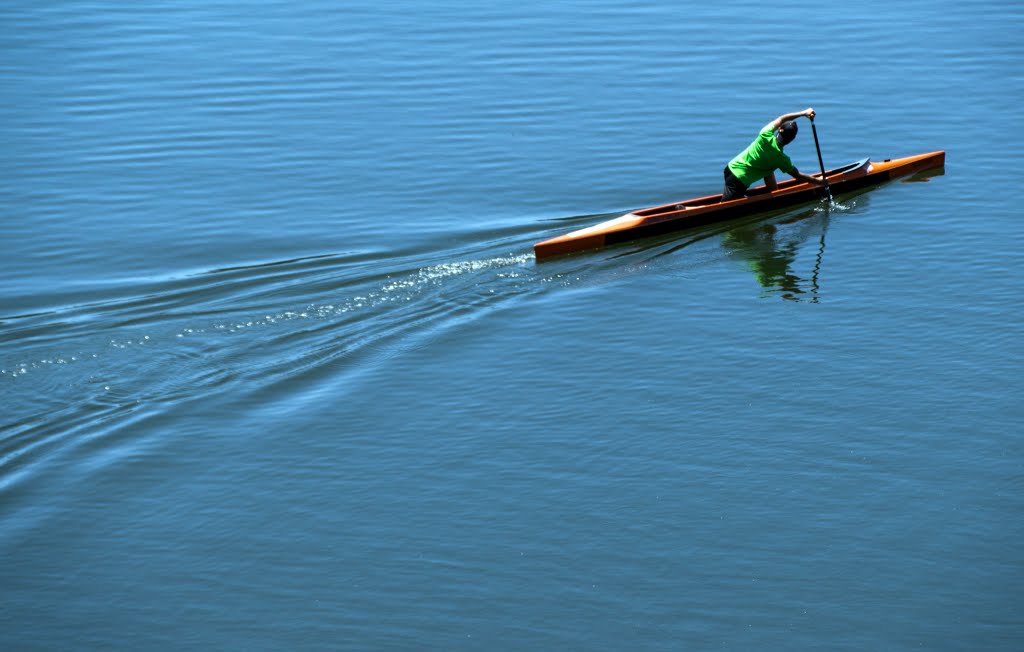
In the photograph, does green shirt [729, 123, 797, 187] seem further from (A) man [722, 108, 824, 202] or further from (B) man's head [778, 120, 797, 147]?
(B) man's head [778, 120, 797, 147]

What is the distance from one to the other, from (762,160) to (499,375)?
17.9ft

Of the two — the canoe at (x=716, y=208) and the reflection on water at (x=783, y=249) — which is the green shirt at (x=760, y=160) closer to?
the canoe at (x=716, y=208)

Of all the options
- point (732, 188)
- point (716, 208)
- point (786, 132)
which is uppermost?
point (786, 132)

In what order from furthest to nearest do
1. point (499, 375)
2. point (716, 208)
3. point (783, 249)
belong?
1. point (716, 208)
2. point (783, 249)
3. point (499, 375)

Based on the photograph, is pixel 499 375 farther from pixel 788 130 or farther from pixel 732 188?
pixel 788 130

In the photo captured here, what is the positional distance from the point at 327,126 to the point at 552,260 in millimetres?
7103

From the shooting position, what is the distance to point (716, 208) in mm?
15609

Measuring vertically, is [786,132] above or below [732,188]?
above

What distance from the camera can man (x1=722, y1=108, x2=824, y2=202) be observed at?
1555 cm

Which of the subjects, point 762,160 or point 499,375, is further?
point 762,160

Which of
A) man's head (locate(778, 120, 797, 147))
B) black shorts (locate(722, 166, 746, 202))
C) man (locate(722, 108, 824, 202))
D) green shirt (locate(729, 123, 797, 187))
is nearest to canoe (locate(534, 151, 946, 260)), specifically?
black shorts (locate(722, 166, 746, 202))

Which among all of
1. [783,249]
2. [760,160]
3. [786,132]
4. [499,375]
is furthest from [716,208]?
[499,375]

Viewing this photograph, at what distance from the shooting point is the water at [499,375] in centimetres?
888

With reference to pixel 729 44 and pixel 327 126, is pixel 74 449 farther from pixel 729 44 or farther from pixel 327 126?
pixel 729 44
